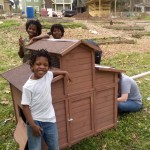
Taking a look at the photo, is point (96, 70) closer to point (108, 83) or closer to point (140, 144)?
point (108, 83)

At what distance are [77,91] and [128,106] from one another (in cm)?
145

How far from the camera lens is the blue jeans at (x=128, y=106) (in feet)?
14.4

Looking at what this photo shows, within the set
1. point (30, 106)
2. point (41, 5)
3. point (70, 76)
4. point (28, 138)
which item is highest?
point (41, 5)

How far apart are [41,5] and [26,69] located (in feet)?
206

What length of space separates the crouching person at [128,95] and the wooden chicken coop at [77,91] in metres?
0.40

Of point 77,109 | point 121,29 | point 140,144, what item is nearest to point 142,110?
point 140,144

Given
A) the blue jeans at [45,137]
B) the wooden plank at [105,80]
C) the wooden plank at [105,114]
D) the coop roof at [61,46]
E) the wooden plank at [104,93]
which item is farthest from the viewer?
the wooden plank at [105,114]

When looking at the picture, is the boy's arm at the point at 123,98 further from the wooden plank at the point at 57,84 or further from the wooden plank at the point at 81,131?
the wooden plank at the point at 57,84

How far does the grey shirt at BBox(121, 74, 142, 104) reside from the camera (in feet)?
13.8

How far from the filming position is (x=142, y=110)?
186 inches

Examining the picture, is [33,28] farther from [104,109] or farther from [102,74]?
[104,109]

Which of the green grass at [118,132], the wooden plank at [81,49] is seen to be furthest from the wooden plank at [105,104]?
the wooden plank at [81,49]

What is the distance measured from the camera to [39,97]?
8.86 feet

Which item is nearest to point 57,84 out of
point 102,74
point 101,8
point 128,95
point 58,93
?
point 58,93
